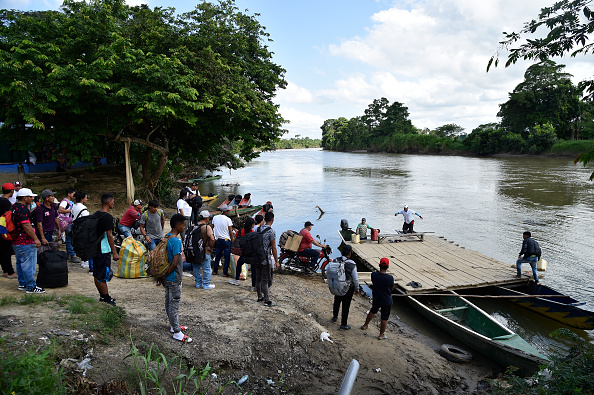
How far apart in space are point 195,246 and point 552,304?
8961mm

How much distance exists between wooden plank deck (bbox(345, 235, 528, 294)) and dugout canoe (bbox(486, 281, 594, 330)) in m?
0.32

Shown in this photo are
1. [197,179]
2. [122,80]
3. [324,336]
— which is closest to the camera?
[324,336]

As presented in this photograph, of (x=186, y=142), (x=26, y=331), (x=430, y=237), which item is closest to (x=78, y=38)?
(x=186, y=142)

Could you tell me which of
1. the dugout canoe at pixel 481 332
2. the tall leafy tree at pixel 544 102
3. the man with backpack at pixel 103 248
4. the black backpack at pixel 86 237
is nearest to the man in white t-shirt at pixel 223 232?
the man with backpack at pixel 103 248

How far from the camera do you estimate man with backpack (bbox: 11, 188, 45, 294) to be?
17.7ft

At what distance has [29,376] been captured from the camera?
3.04 meters

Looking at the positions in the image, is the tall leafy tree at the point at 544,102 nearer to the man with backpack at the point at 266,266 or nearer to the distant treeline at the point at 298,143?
the man with backpack at the point at 266,266

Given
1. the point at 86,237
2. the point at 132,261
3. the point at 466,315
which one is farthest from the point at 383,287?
the point at 132,261

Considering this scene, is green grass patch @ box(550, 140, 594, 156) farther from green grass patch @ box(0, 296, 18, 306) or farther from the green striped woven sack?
green grass patch @ box(0, 296, 18, 306)

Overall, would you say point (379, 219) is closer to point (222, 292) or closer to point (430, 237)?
point (430, 237)

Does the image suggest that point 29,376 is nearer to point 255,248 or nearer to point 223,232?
point 255,248

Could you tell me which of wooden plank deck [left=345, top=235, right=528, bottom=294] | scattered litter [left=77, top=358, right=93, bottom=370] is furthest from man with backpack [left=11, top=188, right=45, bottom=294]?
wooden plank deck [left=345, top=235, right=528, bottom=294]

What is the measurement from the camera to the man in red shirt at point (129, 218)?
7.88 m

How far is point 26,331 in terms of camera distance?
168 inches
